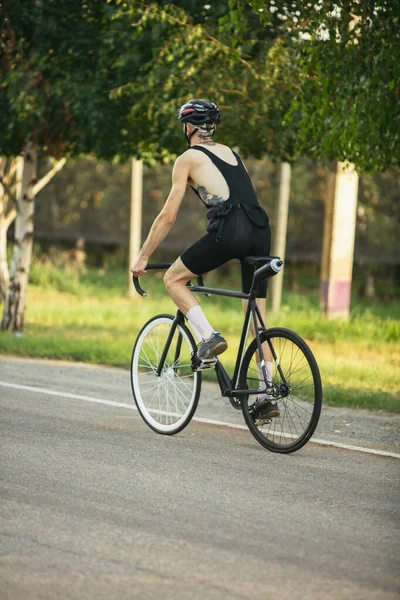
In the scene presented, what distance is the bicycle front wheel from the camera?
7.04 m

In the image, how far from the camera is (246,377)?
6.67 metres

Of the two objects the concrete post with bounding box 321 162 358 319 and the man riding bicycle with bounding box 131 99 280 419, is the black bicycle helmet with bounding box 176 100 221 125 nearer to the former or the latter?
the man riding bicycle with bounding box 131 99 280 419

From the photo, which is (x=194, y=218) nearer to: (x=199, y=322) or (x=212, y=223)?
(x=199, y=322)

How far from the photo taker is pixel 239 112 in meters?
11.7

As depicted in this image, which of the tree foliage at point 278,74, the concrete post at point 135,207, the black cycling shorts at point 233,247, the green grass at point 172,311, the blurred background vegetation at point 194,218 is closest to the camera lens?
the black cycling shorts at point 233,247

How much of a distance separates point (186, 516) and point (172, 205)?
228 cm

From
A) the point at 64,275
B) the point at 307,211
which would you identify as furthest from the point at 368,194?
the point at 64,275

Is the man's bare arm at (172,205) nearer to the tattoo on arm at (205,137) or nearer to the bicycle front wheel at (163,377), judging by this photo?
the tattoo on arm at (205,137)

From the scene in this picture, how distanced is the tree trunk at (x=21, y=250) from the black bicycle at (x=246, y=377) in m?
6.88

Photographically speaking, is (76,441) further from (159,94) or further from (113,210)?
(113,210)

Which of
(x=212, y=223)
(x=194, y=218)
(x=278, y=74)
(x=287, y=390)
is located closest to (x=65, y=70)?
(x=278, y=74)

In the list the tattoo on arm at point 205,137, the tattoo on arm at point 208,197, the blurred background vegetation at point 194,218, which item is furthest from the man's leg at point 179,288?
the blurred background vegetation at point 194,218

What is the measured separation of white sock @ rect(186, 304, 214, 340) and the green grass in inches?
108

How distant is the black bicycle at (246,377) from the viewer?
6.35m
